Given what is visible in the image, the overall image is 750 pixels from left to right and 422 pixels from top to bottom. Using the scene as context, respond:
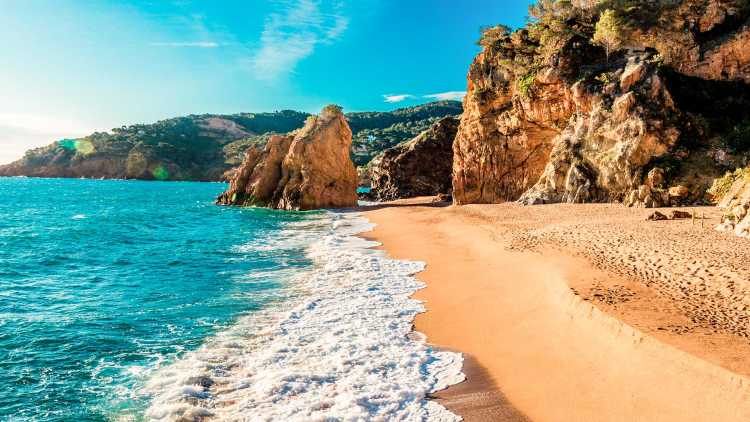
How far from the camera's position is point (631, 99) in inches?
1171

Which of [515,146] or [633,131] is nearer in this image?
[633,131]

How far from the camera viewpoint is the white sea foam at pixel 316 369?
7504 mm

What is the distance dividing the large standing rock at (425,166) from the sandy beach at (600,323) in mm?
45130

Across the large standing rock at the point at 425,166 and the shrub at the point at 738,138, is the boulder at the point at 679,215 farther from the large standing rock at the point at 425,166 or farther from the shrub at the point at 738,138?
the large standing rock at the point at 425,166

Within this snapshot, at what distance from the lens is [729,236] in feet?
52.9

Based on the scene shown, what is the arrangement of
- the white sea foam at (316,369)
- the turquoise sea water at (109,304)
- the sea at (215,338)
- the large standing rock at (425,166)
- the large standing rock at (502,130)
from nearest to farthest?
the white sea foam at (316,369)
the sea at (215,338)
the turquoise sea water at (109,304)
the large standing rock at (502,130)
the large standing rock at (425,166)

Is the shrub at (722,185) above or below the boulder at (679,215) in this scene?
above

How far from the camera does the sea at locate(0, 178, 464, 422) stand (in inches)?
307

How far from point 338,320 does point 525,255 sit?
366 inches

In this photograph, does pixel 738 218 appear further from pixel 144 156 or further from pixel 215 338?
pixel 144 156

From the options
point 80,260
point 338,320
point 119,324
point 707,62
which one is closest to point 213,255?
point 80,260

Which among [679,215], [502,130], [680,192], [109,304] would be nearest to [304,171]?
[502,130]

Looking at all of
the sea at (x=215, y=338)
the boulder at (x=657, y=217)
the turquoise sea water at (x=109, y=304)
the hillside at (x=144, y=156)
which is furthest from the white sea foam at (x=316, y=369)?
the hillside at (x=144, y=156)

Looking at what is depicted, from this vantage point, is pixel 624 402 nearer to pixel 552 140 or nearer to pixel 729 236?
pixel 729 236
